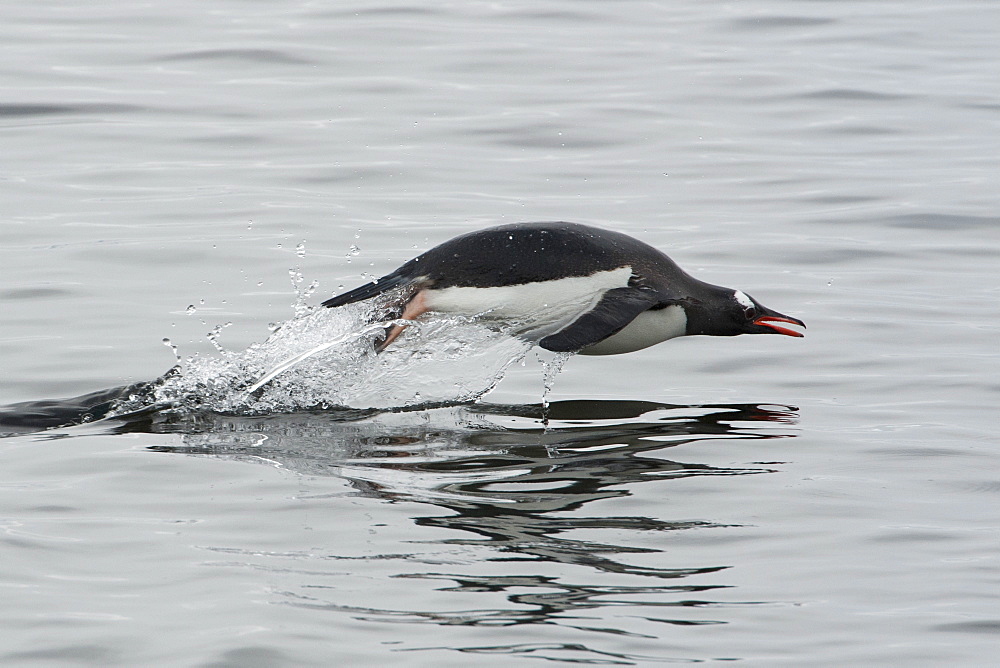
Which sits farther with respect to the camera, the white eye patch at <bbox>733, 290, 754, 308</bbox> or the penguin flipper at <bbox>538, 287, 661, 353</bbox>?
the white eye patch at <bbox>733, 290, 754, 308</bbox>

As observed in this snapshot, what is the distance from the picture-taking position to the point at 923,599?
4293 mm

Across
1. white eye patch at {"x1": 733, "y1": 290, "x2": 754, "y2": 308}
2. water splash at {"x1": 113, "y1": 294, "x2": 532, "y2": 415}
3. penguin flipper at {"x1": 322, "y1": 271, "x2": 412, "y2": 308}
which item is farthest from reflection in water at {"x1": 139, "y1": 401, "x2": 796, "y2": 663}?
white eye patch at {"x1": 733, "y1": 290, "x2": 754, "y2": 308}

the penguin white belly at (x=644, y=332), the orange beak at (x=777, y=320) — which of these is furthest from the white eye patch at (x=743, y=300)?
the penguin white belly at (x=644, y=332)

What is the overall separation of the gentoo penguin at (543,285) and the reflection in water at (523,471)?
1.31 ft

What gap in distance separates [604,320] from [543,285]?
0.36 meters

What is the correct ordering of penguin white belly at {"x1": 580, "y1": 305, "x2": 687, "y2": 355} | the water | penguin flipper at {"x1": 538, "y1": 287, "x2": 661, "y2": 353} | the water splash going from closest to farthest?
the water < penguin flipper at {"x1": 538, "y1": 287, "x2": 661, "y2": 353} < the water splash < penguin white belly at {"x1": 580, "y1": 305, "x2": 687, "y2": 355}

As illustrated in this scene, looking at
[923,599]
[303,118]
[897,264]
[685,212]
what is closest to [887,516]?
[923,599]

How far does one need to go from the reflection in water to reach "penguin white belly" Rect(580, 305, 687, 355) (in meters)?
0.45

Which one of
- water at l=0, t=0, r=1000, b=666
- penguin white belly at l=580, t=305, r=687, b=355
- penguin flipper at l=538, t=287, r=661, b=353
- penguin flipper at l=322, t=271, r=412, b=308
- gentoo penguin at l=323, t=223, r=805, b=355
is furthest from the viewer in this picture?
penguin white belly at l=580, t=305, r=687, b=355

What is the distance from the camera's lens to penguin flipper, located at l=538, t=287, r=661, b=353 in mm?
6133

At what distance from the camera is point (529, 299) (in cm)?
653

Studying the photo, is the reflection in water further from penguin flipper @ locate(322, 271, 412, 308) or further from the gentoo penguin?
penguin flipper @ locate(322, 271, 412, 308)

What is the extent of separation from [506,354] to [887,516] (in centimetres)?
211

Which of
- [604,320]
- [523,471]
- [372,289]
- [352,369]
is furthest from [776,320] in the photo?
[523,471]
